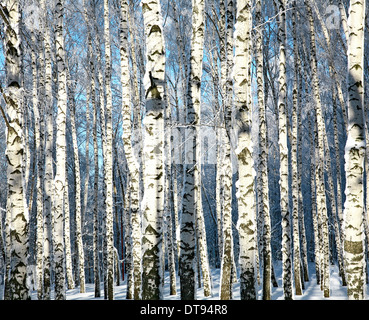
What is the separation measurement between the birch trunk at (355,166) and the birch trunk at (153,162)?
2.45 meters

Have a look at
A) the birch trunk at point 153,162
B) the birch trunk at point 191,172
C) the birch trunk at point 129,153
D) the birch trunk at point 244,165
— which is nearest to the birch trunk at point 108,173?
the birch trunk at point 129,153

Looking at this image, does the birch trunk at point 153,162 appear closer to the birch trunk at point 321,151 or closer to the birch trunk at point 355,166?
the birch trunk at point 355,166

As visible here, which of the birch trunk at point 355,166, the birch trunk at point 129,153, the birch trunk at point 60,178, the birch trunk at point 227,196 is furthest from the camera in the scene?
the birch trunk at point 129,153

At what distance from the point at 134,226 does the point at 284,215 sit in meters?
3.58

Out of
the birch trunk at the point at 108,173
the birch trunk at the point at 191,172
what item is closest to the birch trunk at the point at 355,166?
the birch trunk at the point at 191,172

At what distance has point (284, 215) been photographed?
8250 mm

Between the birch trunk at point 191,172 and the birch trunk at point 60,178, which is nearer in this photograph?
Answer: the birch trunk at point 191,172

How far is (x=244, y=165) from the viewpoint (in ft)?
15.9

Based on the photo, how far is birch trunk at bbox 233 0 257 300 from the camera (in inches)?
182

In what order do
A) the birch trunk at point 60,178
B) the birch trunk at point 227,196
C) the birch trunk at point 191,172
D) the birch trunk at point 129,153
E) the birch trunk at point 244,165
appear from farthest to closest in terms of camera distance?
the birch trunk at point 129,153 < the birch trunk at point 227,196 < the birch trunk at point 60,178 < the birch trunk at point 191,172 < the birch trunk at point 244,165

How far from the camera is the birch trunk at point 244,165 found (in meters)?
4.63

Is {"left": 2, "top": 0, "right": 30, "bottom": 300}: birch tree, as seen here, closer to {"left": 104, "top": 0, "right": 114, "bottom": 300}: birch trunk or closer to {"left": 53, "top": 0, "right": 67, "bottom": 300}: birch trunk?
{"left": 53, "top": 0, "right": 67, "bottom": 300}: birch trunk
